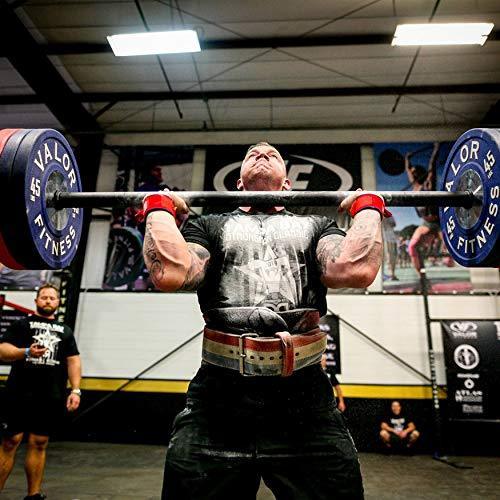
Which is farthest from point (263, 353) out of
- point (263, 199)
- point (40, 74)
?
point (40, 74)

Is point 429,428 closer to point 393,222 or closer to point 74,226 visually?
point 393,222

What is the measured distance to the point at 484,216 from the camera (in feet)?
4.64

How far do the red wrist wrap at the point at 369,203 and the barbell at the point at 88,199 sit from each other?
0.09 metres

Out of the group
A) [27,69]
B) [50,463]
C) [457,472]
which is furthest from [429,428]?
[27,69]

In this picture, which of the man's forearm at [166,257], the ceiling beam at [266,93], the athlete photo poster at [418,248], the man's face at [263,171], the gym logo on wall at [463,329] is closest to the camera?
the man's forearm at [166,257]

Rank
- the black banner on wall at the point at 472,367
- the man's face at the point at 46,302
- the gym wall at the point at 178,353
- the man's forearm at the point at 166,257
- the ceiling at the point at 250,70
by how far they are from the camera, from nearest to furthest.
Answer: the man's forearm at the point at 166,257, the man's face at the point at 46,302, the black banner on wall at the point at 472,367, the ceiling at the point at 250,70, the gym wall at the point at 178,353

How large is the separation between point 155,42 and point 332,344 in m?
3.93

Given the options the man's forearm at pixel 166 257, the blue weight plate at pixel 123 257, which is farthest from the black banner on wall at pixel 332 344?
the man's forearm at pixel 166 257

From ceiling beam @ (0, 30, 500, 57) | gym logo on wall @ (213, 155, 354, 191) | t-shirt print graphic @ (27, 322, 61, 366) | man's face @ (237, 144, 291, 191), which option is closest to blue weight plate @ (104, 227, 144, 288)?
gym logo on wall @ (213, 155, 354, 191)

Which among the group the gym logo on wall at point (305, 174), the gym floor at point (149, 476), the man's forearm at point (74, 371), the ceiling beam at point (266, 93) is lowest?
the gym floor at point (149, 476)

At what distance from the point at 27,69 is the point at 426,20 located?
4.60 metres

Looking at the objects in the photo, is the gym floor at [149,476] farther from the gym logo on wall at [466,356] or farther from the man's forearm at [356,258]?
the man's forearm at [356,258]

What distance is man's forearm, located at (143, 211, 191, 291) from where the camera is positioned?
45.4 inches

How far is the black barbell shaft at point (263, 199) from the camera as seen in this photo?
1.41 metres
